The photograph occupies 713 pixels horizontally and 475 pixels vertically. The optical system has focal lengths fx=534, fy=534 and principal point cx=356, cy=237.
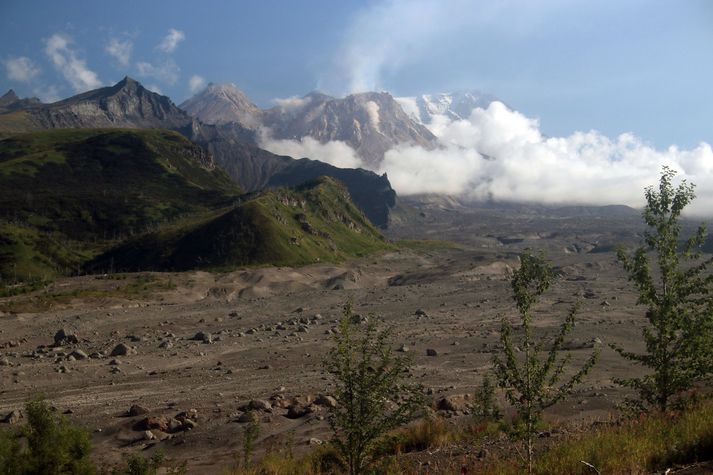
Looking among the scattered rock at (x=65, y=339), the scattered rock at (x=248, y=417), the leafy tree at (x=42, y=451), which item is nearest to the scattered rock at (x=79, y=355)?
the scattered rock at (x=65, y=339)

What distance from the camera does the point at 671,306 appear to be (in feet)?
51.5

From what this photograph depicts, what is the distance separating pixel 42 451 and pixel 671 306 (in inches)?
708

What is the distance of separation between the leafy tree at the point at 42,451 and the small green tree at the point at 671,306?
644 inches

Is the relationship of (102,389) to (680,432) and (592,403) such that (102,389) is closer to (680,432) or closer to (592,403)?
(592,403)

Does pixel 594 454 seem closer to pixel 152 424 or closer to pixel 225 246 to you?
pixel 152 424

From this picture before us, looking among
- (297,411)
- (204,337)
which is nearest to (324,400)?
(297,411)

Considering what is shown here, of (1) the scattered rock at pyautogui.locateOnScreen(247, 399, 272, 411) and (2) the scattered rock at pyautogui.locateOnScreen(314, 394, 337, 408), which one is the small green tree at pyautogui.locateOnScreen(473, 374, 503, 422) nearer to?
(2) the scattered rock at pyautogui.locateOnScreen(314, 394, 337, 408)

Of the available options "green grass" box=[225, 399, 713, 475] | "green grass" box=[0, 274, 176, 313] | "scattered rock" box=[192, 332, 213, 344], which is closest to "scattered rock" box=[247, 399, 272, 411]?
"green grass" box=[225, 399, 713, 475]

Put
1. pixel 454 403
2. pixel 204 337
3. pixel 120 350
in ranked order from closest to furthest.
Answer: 1. pixel 454 403
2. pixel 120 350
3. pixel 204 337

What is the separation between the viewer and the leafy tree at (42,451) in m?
13.9

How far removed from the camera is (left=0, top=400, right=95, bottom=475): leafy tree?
13914 millimetres

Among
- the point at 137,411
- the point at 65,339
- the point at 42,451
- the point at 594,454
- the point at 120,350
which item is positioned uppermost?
the point at 594,454

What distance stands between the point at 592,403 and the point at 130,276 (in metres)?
99.9

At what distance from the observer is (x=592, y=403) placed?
26859mm
